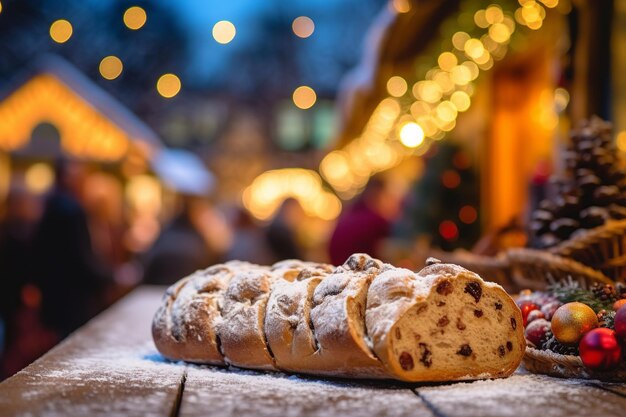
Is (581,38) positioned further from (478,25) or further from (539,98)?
(539,98)

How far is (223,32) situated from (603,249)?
25.1 meters

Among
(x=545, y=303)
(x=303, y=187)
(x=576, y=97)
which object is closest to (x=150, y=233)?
(x=303, y=187)

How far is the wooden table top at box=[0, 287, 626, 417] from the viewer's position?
1804 mm

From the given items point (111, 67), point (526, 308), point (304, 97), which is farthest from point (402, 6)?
point (304, 97)

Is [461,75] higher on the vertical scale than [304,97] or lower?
lower

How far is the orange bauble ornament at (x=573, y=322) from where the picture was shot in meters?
2.32

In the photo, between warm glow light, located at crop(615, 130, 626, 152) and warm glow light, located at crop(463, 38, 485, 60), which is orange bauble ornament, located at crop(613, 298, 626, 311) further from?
warm glow light, located at crop(463, 38, 485, 60)

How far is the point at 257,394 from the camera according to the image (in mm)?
2023

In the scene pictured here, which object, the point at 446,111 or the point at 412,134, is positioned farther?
the point at 412,134

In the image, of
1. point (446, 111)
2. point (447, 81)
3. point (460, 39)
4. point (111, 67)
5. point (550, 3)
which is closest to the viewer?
point (550, 3)

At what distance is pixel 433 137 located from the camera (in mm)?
9078

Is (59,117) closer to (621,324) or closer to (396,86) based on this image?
(396,86)

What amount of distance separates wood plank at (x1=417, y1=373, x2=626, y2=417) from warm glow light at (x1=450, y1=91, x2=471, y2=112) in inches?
246

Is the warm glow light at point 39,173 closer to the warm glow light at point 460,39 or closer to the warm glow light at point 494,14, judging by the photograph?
the warm glow light at point 460,39
